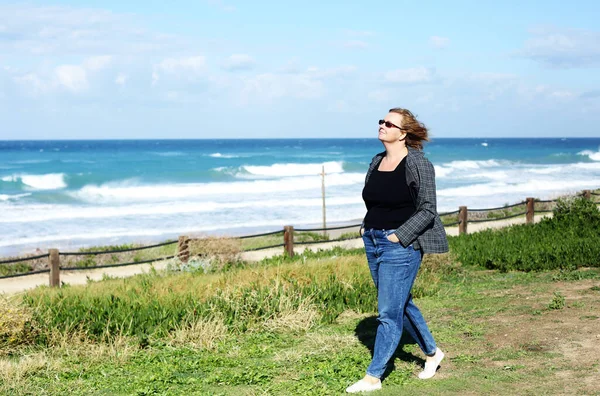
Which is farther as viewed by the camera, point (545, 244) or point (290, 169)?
point (290, 169)

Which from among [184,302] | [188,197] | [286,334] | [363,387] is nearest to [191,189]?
[188,197]

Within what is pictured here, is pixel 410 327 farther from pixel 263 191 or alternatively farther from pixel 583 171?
pixel 583 171

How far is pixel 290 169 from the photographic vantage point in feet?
222

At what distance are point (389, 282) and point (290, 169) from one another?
2478 inches

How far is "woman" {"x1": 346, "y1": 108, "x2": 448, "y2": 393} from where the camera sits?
15.4ft

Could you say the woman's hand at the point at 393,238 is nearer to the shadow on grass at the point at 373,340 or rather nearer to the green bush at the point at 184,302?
the shadow on grass at the point at 373,340

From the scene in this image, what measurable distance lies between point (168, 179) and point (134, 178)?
11.5 feet

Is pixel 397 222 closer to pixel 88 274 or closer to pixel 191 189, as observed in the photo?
pixel 88 274

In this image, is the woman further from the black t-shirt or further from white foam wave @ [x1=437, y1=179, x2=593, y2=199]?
white foam wave @ [x1=437, y1=179, x2=593, y2=199]

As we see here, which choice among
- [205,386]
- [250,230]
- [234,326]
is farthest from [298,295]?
[250,230]

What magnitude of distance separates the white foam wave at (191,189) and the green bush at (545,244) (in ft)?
90.5

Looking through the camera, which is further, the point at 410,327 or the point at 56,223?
the point at 56,223

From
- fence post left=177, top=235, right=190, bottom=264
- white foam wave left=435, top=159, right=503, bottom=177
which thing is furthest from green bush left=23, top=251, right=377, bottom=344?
white foam wave left=435, top=159, right=503, bottom=177

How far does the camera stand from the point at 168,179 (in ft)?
179
